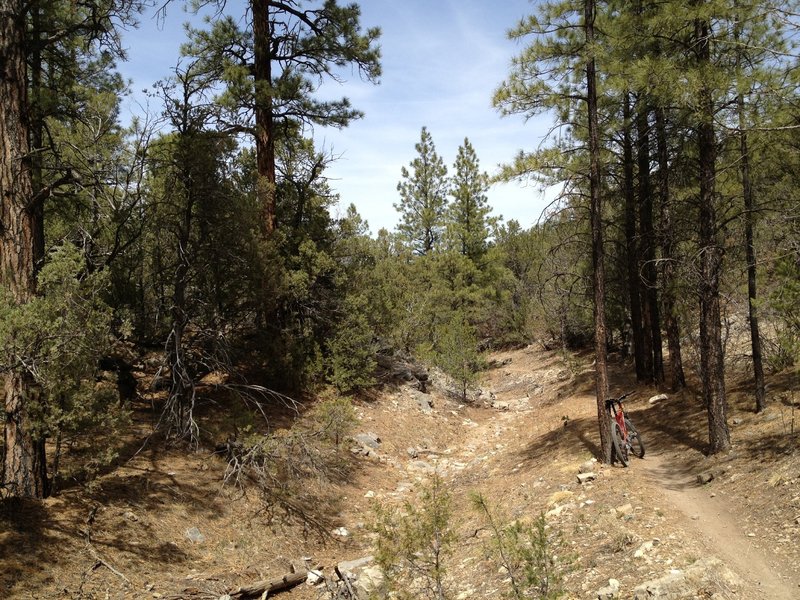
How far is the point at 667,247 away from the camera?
13312 millimetres

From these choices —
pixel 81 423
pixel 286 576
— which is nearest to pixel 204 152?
pixel 81 423

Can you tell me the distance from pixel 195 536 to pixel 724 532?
7.18 m

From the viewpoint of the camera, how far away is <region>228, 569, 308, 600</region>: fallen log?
270 inches

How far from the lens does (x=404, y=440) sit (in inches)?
562

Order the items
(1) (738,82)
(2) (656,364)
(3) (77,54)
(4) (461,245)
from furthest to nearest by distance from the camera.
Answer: (4) (461,245) → (2) (656,364) → (3) (77,54) → (1) (738,82)

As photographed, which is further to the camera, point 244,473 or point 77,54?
point 77,54

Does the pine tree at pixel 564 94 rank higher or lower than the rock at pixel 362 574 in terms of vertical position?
higher

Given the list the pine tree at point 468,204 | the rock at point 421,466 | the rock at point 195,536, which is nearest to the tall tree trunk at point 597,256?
the rock at point 421,466

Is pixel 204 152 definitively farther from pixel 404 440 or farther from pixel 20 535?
pixel 404 440

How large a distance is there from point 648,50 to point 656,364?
9.49 m

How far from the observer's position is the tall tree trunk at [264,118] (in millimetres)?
13172

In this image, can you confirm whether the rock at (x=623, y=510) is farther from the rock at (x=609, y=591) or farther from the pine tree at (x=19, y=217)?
the pine tree at (x=19, y=217)

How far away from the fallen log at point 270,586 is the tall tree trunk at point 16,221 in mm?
2911

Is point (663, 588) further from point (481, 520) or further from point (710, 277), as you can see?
point (710, 277)
